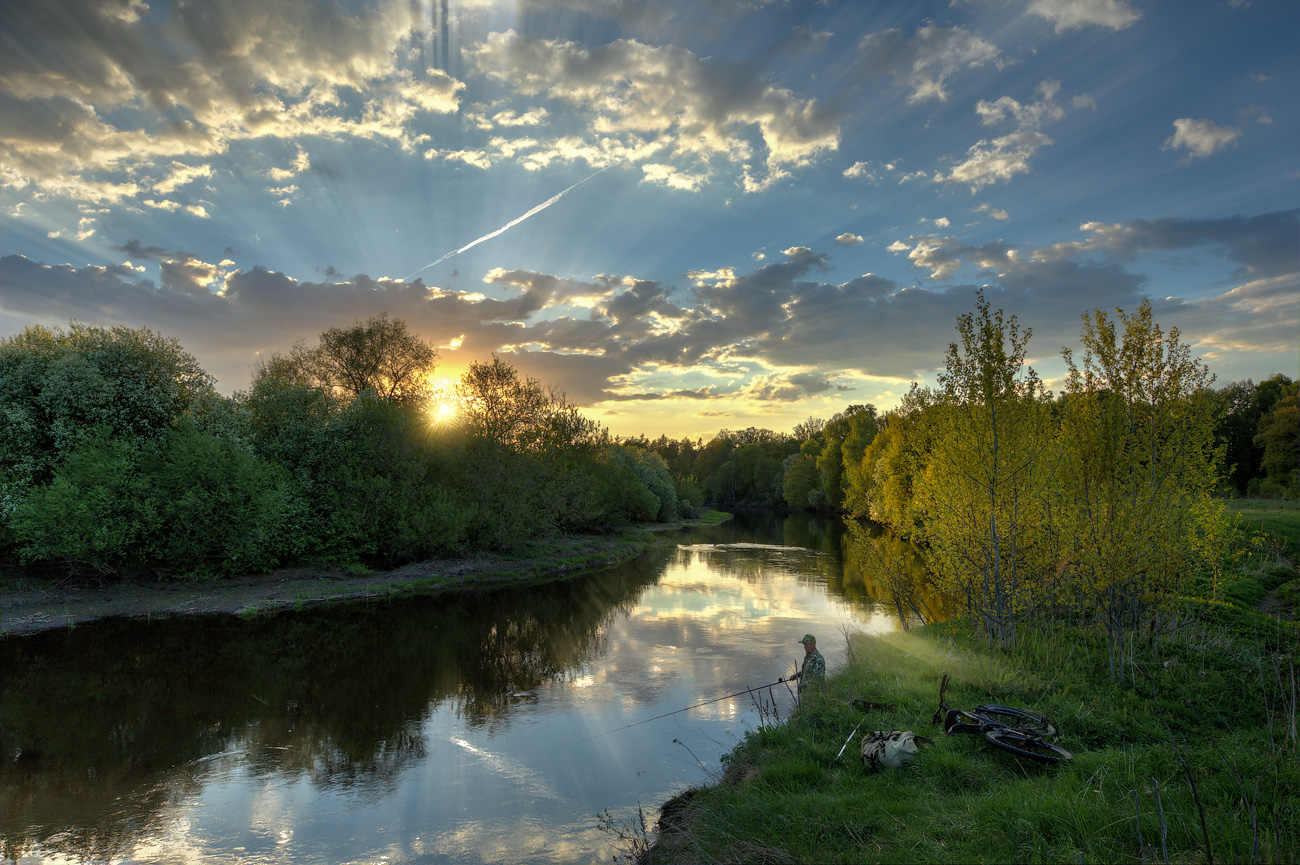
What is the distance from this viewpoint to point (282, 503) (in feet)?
86.6

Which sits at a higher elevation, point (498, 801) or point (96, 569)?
point (96, 569)

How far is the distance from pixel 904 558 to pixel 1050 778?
31261mm

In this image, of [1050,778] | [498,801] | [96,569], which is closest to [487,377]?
[96,569]

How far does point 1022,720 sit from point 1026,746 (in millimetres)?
1232

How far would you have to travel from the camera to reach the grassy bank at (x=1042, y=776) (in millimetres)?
5660

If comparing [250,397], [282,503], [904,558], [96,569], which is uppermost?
[250,397]

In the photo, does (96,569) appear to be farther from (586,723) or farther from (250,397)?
(586,723)

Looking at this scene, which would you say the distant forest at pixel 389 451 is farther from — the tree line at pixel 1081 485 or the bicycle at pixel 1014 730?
the bicycle at pixel 1014 730

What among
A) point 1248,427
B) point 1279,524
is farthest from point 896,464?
point 1248,427

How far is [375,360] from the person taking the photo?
1719 inches

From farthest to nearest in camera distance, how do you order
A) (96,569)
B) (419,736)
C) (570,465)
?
(570,465) < (96,569) < (419,736)

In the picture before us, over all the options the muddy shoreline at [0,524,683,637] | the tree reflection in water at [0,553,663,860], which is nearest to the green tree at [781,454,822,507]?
the muddy shoreline at [0,524,683,637]

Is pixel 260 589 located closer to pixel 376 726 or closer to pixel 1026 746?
pixel 376 726

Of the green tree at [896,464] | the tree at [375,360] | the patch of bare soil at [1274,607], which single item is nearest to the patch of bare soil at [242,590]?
the tree at [375,360]
